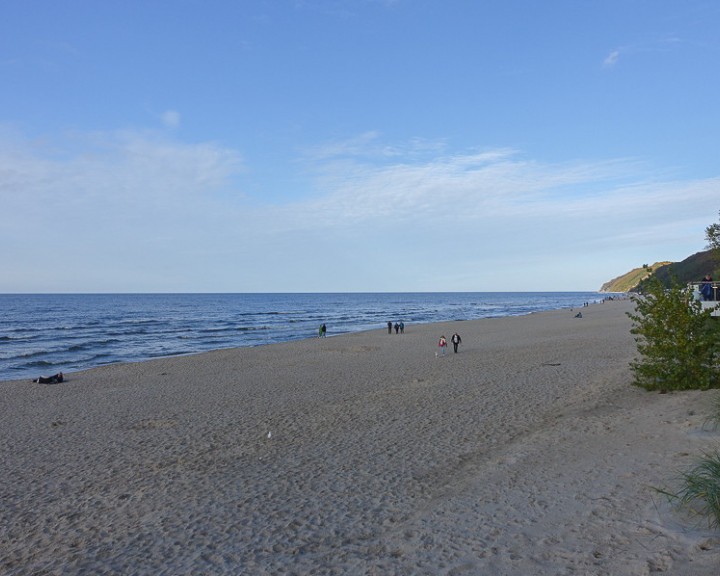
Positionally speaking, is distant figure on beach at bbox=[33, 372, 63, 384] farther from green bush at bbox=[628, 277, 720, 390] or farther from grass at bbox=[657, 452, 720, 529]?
grass at bbox=[657, 452, 720, 529]

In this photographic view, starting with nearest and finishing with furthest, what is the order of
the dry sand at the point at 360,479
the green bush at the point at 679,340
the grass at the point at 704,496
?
the grass at the point at 704,496, the dry sand at the point at 360,479, the green bush at the point at 679,340

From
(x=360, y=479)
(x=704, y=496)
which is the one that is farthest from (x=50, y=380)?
(x=704, y=496)

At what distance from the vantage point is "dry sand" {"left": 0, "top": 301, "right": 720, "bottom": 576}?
6223 mm

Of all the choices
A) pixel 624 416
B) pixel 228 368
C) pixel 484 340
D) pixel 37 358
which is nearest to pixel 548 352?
pixel 484 340

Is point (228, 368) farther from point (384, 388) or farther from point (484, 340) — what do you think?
point (484, 340)

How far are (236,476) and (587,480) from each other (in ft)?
20.8

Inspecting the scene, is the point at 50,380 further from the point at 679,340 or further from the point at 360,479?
the point at 679,340

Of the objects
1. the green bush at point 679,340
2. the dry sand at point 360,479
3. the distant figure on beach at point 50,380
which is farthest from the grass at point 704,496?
the distant figure on beach at point 50,380

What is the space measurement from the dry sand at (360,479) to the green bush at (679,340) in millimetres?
829

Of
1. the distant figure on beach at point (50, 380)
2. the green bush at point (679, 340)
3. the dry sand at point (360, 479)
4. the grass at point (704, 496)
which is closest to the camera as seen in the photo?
the grass at point (704, 496)

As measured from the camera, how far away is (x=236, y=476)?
31.7 ft

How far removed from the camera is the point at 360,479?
9.16m

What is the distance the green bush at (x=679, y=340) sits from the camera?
12.9m

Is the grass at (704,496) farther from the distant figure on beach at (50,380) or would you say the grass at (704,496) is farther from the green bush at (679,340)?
the distant figure on beach at (50,380)
